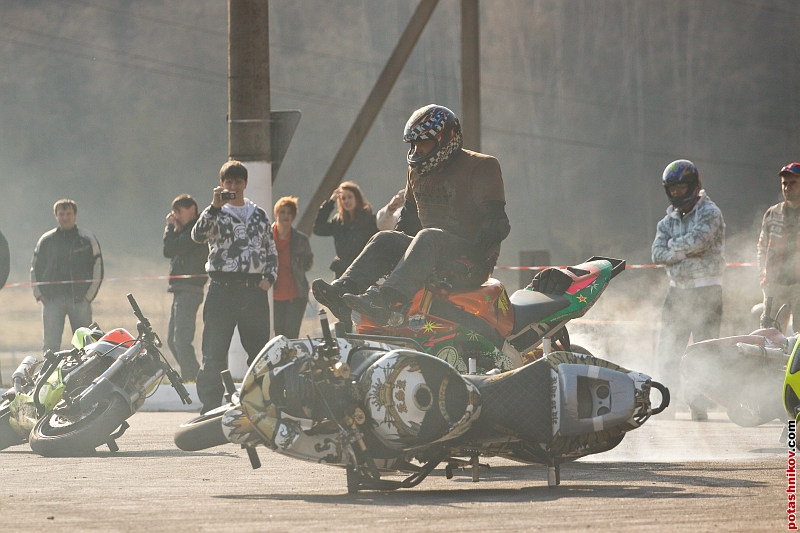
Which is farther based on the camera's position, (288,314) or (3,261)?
(288,314)

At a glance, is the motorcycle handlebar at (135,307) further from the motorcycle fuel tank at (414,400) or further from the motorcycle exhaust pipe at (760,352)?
the motorcycle exhaust pipe at (760,352)

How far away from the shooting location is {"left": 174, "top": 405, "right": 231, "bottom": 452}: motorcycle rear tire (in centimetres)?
810

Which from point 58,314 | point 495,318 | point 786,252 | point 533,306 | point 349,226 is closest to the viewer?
point 495,318

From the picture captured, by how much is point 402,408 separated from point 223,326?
4.70 meters

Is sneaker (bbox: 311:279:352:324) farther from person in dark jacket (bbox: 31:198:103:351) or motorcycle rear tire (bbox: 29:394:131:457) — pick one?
person in dark jacket (bbox: 31:198:103:351)

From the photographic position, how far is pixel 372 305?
8.09 metres

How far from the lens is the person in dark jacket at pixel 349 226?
49.1ft

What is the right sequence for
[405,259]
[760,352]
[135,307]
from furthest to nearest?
[135,307] < [760,352] < [405,259]

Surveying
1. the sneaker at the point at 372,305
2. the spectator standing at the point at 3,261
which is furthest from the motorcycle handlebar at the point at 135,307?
the spectator standing at the point at 3,261

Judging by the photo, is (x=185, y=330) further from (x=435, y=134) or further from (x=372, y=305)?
(x=372, y=305)

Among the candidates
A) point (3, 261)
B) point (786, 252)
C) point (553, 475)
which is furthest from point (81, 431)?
point (786, 252)

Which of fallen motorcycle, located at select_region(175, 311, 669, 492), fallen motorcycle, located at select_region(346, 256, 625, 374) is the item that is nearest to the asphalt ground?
fallen motorcycle, located at select_region(175, 311, 669, 492)

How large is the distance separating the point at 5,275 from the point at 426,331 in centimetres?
742

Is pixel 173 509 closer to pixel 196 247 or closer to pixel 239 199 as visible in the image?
pixel 239 199
